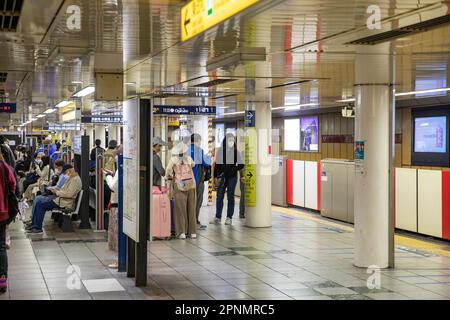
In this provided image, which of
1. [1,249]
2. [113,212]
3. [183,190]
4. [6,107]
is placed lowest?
[1,249]

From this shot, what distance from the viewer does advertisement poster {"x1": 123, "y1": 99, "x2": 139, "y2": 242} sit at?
23.1 feet

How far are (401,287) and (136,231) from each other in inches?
120

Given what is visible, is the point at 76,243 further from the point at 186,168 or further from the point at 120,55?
the point at 120,55

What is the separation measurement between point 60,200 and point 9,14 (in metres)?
5.82

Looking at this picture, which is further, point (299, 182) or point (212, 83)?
point (299, 182)

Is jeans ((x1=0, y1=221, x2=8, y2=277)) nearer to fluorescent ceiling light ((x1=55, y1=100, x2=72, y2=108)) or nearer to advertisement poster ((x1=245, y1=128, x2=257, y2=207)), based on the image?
advertisement poster ((x1=245, y1=128, x2=257, y2=207))

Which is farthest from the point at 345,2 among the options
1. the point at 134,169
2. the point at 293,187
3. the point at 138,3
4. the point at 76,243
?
the point at 293,187

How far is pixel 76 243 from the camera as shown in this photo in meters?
10.3

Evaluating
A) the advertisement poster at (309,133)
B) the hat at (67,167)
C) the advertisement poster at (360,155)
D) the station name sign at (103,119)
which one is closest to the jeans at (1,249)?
the advertisement poster at (360,155)

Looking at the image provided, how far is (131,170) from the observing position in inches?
287

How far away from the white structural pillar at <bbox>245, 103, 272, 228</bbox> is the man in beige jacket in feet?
10.6

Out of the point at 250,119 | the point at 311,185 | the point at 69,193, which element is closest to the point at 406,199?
the point at 250,119

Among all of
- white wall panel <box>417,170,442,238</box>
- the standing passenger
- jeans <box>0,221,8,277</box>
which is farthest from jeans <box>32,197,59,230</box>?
white wall panel <box>417,170,442,238</box>

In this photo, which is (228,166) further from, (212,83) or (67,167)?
(67,167)
